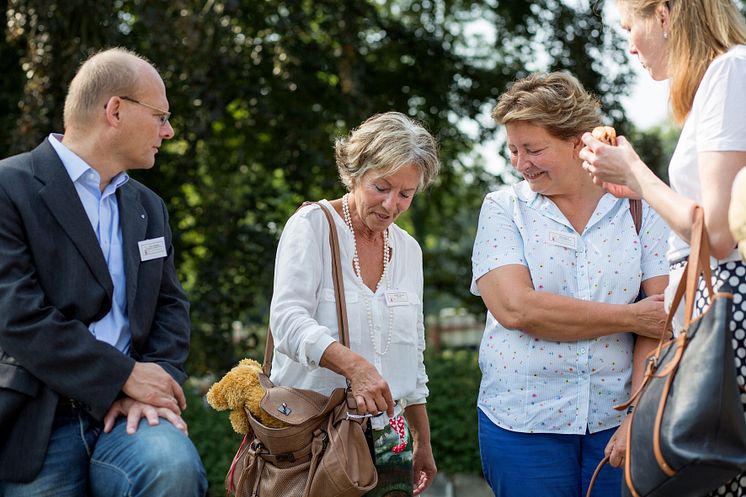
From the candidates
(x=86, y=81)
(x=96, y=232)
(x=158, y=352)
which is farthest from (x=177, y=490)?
(x=86, y=81)

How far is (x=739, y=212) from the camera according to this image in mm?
2133

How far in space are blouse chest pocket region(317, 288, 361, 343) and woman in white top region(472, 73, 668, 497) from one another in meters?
0.46

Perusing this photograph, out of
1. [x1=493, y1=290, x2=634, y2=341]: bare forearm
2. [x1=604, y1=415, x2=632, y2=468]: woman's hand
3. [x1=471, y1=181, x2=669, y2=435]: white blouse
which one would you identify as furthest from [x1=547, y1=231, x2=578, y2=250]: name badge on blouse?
[x1=604, y1=415, x2=632, y2=468]: woman's hand

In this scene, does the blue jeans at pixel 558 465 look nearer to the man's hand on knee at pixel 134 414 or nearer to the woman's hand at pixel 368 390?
the woman's hand at pixel 368 390

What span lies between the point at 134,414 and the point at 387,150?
1178 mm

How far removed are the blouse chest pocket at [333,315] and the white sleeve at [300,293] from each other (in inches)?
Result: 0.9

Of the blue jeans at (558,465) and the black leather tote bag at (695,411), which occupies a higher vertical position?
the black leather tote bag at (695,411)

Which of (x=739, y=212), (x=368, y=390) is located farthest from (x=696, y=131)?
(x=368, y=390)

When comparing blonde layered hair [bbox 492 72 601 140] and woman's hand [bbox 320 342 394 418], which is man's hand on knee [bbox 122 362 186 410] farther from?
blonde layered hair [bbox 492 72 601 140]

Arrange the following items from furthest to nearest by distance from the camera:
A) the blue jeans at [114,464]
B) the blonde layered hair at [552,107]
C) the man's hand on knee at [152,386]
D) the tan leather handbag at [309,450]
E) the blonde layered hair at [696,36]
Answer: the blonde layered hair at [552,107]
the tan leather handbag at [309,450]
the man's hand on knee at [152,386]
the blue jeans at [114,464]
the blonde layered hair at [696,36]

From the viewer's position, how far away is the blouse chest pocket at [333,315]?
3027 mm

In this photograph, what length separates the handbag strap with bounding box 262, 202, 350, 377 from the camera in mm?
2990

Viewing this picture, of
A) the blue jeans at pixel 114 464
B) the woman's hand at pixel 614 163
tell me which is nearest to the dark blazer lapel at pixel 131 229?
the blue jeans at pixel 114 464

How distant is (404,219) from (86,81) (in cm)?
877
